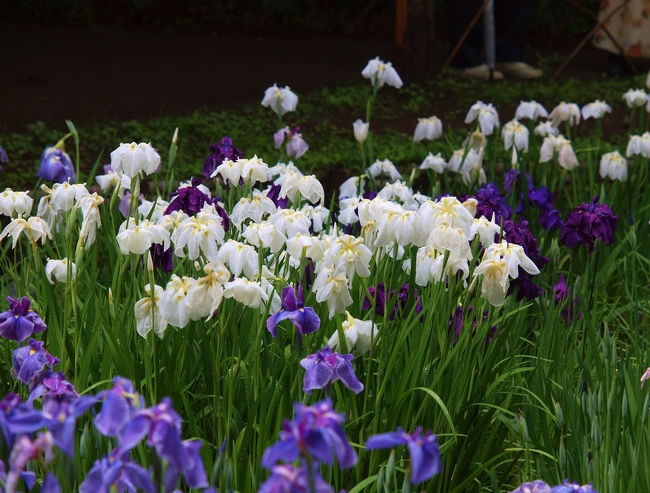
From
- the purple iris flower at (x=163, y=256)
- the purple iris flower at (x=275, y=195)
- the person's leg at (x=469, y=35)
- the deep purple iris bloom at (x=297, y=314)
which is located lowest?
the purple iris flower at (x=163, y=256)

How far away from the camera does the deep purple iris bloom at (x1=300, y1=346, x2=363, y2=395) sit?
4.41ft

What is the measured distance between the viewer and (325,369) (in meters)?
1.35

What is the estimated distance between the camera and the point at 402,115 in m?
4.98

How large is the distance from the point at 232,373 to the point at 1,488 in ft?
2.19

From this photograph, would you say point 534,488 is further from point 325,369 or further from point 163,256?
point 163,256

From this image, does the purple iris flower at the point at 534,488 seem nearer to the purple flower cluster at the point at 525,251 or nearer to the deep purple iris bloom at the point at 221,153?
the purple flower cluster at the point at 525,251

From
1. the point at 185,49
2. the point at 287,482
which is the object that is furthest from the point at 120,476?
the point at 185,49

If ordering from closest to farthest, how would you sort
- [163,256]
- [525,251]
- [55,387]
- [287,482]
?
[287,482], [55,387], [163,256], [525,251]

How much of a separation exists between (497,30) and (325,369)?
5.55 m

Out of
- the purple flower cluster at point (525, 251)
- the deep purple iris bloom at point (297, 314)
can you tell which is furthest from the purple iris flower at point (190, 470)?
the purple flower cluster at point (525, 251)

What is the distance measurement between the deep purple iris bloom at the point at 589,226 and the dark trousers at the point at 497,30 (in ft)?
12.5

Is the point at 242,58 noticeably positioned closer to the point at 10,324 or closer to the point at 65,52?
the point at 65,52

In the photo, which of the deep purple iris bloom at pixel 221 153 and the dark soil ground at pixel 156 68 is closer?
the deep purple iris bloom at pixel 221 153

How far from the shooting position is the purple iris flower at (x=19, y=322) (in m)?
1.54
